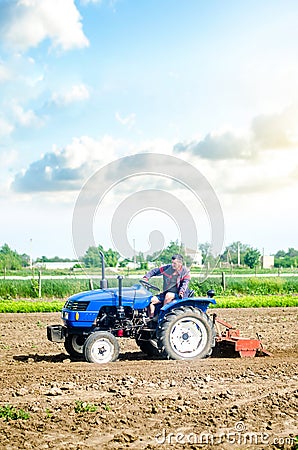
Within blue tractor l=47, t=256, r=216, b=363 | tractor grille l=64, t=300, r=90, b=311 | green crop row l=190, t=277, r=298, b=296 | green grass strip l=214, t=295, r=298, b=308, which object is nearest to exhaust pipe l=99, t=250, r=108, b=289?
blue tractor l=47, t=256, r=216, b=363

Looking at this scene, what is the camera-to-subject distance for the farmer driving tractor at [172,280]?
32.9 ft

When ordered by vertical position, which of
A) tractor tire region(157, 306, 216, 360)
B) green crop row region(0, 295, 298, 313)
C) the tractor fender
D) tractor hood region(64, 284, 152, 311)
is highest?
tractor hood region(64, 284, 152, 311)

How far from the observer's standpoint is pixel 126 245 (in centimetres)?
1042

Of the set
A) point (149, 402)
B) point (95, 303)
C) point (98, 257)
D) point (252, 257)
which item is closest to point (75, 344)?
point (95, 303)

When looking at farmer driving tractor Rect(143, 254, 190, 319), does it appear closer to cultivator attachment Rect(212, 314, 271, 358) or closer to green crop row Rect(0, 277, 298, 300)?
cultivator attachment Rect(212, 314, 271, 358)

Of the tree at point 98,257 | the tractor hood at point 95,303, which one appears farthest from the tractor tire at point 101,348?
the tree at point 98,257

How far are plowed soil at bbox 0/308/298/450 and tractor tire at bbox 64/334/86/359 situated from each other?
0.60 ft

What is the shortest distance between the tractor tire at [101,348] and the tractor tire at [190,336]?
0.79 m

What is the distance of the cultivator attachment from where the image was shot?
1037 cm

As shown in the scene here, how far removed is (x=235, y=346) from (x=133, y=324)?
1.70 meters

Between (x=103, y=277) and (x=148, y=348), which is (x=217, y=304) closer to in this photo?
(x=148, y=348)

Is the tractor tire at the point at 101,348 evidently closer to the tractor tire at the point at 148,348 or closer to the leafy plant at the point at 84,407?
the tractor tire at the point at 148,348

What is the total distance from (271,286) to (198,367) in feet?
78.4

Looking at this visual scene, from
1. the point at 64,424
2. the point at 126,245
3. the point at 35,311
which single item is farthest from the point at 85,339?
the point at 35,311
